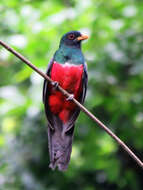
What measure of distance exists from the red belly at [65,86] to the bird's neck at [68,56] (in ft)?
0.24

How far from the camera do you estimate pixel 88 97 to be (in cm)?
488

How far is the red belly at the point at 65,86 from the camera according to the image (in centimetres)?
428

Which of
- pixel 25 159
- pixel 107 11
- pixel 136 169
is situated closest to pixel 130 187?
pixel 136 169

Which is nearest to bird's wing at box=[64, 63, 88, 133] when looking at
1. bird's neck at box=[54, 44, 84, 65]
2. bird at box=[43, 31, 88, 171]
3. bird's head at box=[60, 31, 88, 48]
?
bird at box=[43, 31, 88, 171]

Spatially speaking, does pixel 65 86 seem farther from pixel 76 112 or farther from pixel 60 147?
pixel 60 147

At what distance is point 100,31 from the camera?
5.07 m

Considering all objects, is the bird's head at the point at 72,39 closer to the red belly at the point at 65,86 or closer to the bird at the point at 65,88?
the bird at the point at 65,88

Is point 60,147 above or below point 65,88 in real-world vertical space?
below

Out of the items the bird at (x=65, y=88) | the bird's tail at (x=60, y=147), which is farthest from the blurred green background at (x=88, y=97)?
the bird's tail at (x=60, y=147)

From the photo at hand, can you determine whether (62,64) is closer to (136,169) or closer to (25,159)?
(25,159)

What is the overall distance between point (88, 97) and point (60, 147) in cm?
112

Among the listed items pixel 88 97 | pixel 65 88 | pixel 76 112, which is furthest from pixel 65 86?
pixel 88 97

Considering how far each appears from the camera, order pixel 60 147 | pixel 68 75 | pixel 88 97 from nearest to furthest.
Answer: pixel 60 147 → pixel 68 75 → pixel 88 97

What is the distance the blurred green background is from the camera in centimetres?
490
